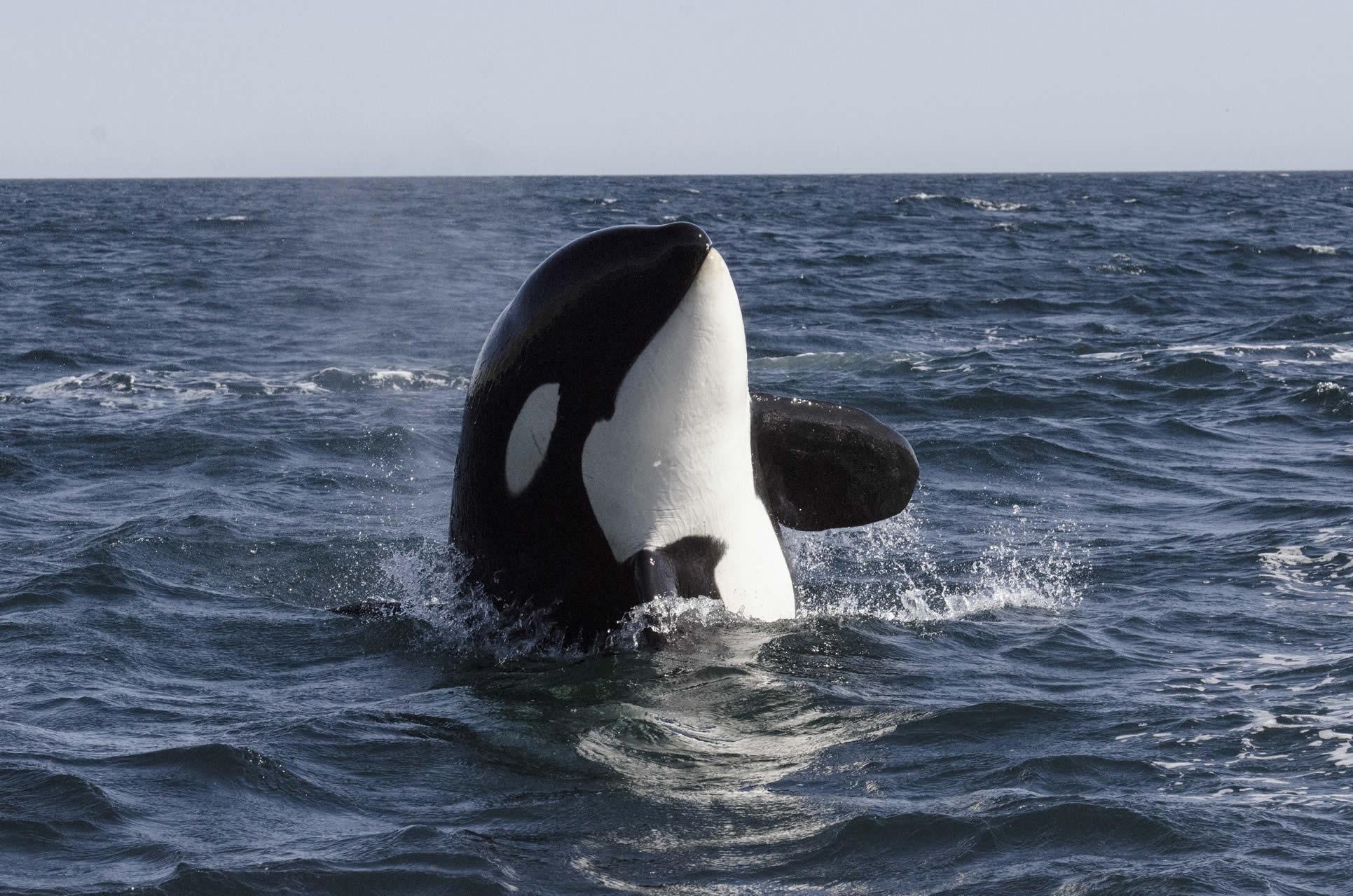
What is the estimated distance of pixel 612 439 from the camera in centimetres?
700

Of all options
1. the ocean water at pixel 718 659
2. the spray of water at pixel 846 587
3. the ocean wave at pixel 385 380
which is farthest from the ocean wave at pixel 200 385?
the spray of water at pixel 846 587

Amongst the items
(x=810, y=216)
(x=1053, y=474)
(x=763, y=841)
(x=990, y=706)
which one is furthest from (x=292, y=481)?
(x=810, y=216)

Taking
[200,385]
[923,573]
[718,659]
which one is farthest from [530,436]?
[200,385]

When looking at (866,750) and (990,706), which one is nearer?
(866,750)

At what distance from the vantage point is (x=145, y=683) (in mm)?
7555

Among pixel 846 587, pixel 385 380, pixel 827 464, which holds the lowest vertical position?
pixel 846 587

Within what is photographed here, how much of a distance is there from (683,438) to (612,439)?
35 centimetres

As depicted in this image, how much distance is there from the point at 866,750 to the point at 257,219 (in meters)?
59.0

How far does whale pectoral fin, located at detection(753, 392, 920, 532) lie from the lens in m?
8.03

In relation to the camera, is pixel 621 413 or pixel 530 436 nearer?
pixel 621 413

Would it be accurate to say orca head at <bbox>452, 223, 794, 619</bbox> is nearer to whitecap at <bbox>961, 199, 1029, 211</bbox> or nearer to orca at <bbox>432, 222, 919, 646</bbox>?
orca at <bbox>432, 222, 919, 646</bbox>

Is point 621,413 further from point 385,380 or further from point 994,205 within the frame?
point 994,205

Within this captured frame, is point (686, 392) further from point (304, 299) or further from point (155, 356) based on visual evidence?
point (304, 299)

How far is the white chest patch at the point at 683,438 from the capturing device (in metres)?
6.84
